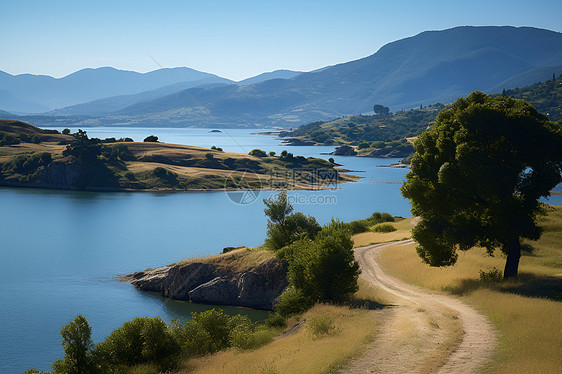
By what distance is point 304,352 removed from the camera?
23672 millimetres

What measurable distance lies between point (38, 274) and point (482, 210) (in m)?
58.5

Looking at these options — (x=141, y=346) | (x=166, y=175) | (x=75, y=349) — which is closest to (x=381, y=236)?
(x=141, y=346)

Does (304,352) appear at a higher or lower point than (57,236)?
higher

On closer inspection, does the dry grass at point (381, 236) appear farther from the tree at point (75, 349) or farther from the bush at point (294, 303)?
the tree at point (75, 349)

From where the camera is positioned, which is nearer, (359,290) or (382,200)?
(359,290)

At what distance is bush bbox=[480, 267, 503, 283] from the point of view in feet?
119

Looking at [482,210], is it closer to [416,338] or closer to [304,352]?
[416,338]

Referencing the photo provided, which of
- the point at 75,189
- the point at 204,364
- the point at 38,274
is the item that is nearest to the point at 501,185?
the point at 204,364

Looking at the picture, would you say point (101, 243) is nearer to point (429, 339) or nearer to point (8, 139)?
point (429, 339)

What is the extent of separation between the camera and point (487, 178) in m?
33.1

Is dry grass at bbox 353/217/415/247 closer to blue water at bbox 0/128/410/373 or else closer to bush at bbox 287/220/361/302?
blue water at bbox 0/128/410/373

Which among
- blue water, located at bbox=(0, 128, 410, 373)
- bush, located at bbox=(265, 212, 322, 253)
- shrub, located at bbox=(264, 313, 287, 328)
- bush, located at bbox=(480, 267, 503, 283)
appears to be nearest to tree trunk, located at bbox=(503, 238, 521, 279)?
bush, located at bbox=(480, 267, 503, 283)

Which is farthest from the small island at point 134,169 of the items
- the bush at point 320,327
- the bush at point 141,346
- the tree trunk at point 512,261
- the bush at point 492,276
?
the bush at point 320,327

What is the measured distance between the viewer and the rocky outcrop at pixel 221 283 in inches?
2036
